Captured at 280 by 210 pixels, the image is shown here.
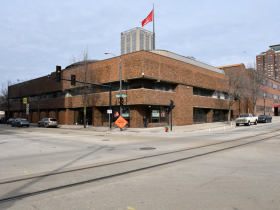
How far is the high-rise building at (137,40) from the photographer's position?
93.5 meters

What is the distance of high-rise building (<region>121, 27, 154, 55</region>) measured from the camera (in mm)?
93500

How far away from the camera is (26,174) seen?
287 inches

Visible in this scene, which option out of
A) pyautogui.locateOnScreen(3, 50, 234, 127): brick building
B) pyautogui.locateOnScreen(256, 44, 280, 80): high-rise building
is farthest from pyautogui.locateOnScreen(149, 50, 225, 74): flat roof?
pyautogui.locateOnScreen(256, 44, 280, 80): high-rise building

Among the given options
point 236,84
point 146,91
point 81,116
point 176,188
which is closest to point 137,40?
point 81,116

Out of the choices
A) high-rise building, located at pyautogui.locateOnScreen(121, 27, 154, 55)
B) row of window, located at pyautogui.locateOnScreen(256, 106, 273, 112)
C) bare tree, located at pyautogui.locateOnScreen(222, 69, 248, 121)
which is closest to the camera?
bare tree, located at pyautogui.locateOnScreen(222, 69, 248, 121)

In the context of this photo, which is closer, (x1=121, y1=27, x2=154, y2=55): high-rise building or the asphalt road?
the asphalt road

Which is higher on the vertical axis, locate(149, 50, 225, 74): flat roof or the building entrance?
locate(149, 50, 225, 74): flat roof

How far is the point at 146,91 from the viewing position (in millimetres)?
31812

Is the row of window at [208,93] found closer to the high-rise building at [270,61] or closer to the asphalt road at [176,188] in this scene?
the asphalt road at [176,188]

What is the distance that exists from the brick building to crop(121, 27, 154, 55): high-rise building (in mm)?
48864

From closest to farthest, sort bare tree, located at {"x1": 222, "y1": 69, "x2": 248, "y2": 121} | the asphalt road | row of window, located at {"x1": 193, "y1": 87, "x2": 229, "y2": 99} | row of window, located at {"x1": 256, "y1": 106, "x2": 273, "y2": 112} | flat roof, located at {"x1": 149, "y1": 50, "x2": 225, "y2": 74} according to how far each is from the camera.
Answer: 1. the asphalt road
2. flat roof, located at {"x1": 149, "y1": 50, "x2": 225, "y2": 74}
3. bare tree, located at {"x1": 222, "y1": 69, "x2": 248, "y2": 121}
4. row of window, located at {"x1": 193, "y1": 87, "x2": 229, "y2": 99}
5. row of window, located at {"x1": 256, "y1": 106, "x2": 273, "y2": 112}

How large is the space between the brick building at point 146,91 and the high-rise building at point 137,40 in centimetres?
4886

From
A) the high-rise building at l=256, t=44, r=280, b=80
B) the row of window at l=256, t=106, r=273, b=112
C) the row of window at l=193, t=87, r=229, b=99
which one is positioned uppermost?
the high-rise building at l=256, t=44, r=280, b=80

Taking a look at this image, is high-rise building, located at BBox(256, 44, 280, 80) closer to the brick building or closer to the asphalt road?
the brick building
